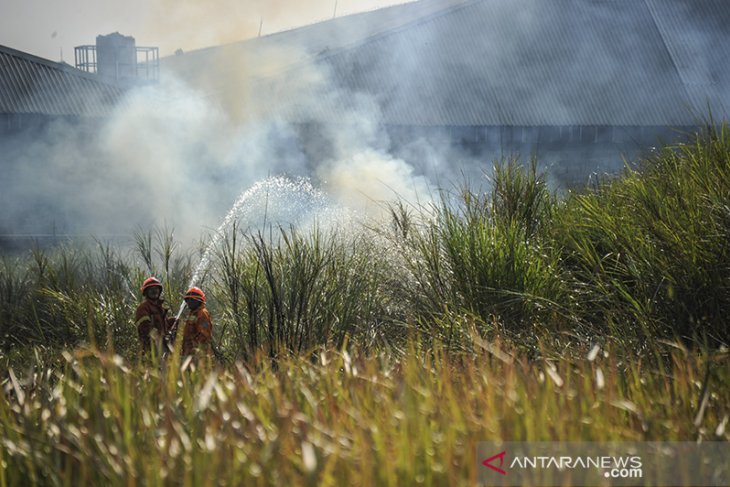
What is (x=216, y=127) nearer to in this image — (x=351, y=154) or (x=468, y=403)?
(x=351, y=154)

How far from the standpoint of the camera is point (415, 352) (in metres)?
6.39

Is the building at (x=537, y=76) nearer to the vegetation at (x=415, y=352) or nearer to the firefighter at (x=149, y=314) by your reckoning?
the vegetation at (x=415, y=352)

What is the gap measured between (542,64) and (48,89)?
13245mm

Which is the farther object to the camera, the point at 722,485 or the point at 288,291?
the point at 288,291

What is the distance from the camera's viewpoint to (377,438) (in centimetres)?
365

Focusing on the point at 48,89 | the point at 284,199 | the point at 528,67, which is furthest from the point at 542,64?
the point at 48,89

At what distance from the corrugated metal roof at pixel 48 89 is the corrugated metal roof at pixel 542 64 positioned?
423cm

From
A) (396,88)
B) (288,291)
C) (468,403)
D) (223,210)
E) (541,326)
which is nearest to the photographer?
(468,403)

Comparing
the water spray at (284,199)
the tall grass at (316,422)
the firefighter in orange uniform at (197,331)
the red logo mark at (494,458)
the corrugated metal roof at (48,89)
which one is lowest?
the red logo mark at (494,458)

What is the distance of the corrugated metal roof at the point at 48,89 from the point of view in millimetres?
24703

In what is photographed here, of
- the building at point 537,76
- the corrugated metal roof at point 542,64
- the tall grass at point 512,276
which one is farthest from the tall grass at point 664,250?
the corrugated metal roof at point 542,64

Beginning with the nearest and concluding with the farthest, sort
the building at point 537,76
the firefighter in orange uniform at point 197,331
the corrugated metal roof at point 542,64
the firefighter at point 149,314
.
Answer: the firefighter in orange uniform at point 197,331
the firefighter at point 149,314
the building at point 537,76
the corrugated metal roof at point 542,64

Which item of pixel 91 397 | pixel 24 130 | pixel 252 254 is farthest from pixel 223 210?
pixel 91 397

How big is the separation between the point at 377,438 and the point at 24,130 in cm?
2274
